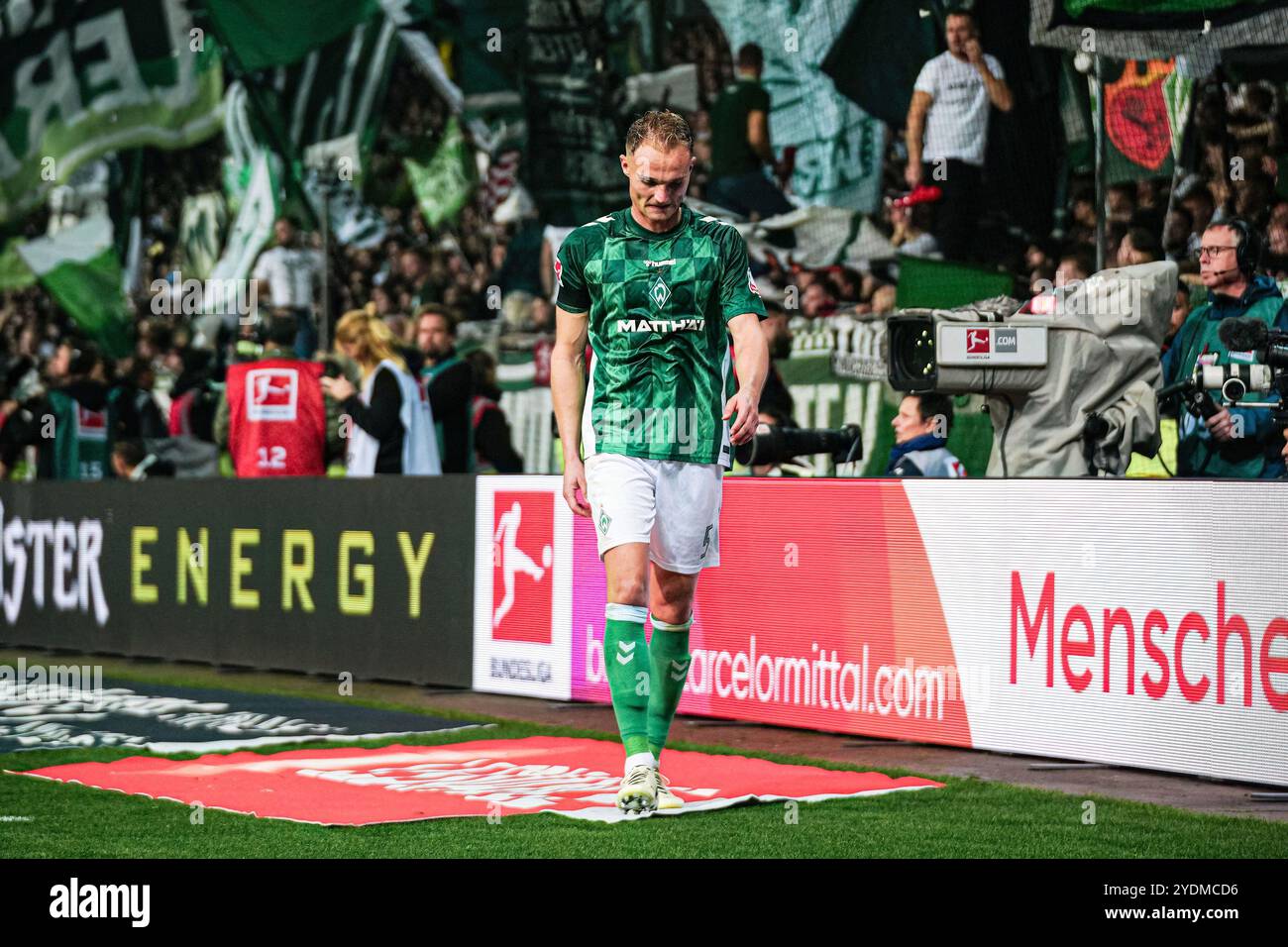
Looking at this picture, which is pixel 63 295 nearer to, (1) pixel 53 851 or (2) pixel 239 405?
(2) pixel 239 405

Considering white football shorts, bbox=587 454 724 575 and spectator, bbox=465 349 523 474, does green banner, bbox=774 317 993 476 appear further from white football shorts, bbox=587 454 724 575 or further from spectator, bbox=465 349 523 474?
white football shorts, bbox=587 454 724 575

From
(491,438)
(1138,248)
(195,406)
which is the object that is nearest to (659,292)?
(1138,248)

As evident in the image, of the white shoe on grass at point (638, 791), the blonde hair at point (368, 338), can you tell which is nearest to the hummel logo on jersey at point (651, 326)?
the white shoe on grass at point (638, 791)

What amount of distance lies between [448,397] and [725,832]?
6.95 metres

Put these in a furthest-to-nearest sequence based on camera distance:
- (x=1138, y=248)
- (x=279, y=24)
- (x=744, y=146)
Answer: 1. (x=279, y=24)
2. (x=744, y=146)
3. (x=1138, y=248)

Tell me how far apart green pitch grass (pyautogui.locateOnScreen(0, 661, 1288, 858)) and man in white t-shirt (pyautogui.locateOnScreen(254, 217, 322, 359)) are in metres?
11.3

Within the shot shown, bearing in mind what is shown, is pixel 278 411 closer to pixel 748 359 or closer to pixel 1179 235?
pixel 1179 235

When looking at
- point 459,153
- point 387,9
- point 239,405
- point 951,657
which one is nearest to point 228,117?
point 387,9

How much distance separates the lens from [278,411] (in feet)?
42.9

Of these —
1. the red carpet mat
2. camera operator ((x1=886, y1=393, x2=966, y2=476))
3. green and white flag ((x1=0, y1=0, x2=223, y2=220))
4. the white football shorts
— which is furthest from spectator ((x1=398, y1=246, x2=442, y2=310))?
the white football shorts

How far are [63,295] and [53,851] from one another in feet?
57.3

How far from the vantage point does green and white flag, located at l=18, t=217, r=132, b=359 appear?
2162cm

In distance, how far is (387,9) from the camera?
19.1m

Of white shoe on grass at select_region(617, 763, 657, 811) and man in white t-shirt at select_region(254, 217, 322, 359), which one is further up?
man in white t-shirt at select_region(254, 217, 322, 359)
